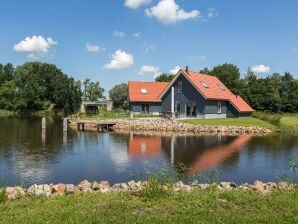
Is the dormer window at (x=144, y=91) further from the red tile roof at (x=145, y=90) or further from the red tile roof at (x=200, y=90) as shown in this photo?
the red tile roof at (x=200, y=90)

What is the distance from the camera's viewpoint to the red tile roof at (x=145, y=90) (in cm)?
5550

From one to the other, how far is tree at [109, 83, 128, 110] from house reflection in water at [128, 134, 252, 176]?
157 ft

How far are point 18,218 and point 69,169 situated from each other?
11116mm

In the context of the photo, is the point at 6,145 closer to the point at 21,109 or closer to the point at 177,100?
the point at 177,100

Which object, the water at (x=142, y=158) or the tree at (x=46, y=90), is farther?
the tree at (x=46, y=90)

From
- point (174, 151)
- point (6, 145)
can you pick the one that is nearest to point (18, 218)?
point (174, 151)

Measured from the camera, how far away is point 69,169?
1911cm

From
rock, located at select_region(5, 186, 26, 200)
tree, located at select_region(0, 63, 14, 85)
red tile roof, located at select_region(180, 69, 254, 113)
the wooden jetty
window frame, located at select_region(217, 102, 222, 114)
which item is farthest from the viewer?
tree, located at select_region(0, 63, 14, 85)

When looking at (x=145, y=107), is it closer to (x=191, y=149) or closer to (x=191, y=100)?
(x=191, y=100)

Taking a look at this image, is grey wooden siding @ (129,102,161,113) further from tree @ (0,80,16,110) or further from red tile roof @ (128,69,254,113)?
tree @ (0,80,16,110)

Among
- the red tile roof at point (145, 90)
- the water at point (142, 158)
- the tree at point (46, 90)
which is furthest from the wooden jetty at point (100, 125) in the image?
the tree at point (46, 90)

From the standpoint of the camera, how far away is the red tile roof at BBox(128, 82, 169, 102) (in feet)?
182

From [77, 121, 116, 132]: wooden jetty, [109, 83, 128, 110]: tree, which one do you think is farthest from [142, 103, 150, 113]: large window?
[109, 83, 128, 110]: tree

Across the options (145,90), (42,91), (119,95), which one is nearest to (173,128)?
(145,90)
